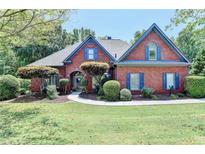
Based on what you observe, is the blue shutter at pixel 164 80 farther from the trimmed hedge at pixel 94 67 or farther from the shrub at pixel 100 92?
the shrub at pixel 100 92

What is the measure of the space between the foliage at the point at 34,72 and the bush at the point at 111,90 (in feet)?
11.1

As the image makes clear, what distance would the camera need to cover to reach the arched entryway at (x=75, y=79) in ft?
42.1

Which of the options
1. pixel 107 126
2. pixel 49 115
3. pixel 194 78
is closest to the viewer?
pixel 107 126

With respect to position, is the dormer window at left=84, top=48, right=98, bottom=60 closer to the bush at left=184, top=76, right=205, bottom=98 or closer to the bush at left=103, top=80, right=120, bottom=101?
the bush at left=103, top=80, right=120, bottom=101

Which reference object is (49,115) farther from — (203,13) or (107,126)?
(203,13)

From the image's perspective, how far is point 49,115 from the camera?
380 inches

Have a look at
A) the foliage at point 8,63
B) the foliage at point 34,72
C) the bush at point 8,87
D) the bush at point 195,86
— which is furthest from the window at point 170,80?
the foliage at point 8,63

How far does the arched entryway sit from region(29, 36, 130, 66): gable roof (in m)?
0.85

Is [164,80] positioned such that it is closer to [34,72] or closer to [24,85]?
[34,72]

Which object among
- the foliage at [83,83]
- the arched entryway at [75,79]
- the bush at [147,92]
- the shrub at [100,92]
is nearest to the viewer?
the arched entryway at [75,79]

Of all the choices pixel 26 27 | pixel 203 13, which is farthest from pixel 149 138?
pixel 26 27

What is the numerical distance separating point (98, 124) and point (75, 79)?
5.98m

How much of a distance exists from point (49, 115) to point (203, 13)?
574cm

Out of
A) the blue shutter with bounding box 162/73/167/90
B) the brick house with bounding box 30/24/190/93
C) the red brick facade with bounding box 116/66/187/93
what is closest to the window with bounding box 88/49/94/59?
the brick house with bounding box 30/24/190/93
